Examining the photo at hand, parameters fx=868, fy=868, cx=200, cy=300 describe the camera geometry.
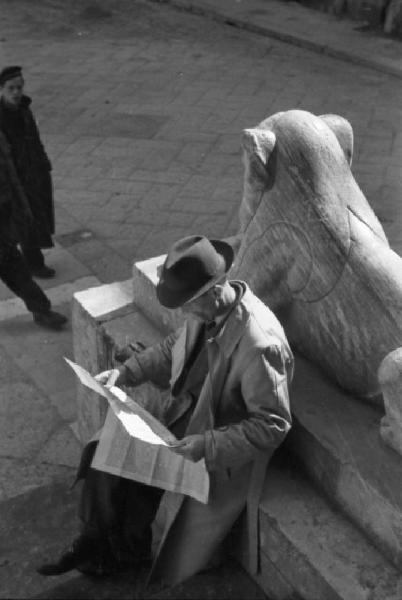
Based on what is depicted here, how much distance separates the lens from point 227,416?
316 centimetres

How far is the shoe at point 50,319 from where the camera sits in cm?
551

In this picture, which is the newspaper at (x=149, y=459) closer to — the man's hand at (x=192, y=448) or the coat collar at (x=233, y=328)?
the man's hand at (x=192, y=448)

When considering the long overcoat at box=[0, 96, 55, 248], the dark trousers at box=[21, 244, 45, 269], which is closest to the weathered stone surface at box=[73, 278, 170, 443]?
the long overcoat at box=[0, 96, 55, 248]

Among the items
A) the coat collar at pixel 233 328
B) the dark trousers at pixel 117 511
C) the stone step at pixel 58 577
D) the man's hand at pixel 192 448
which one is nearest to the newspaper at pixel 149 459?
the man's hand at pixel 192 448

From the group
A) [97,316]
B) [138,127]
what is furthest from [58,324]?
[138,127]

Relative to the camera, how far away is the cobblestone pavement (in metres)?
5.06

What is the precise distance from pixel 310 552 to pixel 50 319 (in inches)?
116

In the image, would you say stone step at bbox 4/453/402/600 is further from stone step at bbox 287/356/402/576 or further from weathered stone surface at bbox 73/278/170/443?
weathered stone surface at bbox 73/278/170/443

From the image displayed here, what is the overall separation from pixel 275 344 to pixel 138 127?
612cm

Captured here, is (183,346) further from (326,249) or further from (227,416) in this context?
(326,249)

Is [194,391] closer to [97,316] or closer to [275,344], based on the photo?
[275,344]

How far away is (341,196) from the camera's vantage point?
333cm

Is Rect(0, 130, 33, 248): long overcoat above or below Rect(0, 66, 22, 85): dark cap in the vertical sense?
below

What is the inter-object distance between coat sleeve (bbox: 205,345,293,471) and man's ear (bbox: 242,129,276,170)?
2.60 ft
